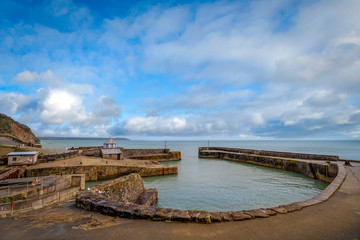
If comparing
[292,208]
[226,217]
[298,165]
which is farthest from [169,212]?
[298,165]

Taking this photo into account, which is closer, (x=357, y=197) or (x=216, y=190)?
(x=357, y=197)

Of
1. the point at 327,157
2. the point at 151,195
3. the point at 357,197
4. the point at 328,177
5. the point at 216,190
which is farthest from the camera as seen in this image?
the point at 327,157

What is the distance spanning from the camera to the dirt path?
14.7ft

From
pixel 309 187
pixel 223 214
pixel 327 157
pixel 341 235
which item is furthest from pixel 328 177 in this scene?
pixel 223 214

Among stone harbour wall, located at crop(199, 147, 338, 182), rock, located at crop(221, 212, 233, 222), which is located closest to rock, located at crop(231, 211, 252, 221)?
rock, located at crop(221, 212, 233, 222)

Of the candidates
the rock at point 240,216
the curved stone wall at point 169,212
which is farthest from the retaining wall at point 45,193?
the rock at point 240,216

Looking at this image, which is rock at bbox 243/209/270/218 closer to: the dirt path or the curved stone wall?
the curved stone wall

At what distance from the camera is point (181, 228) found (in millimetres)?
4863

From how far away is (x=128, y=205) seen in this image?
20.1ft

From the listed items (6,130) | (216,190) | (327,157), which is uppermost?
(6,130)

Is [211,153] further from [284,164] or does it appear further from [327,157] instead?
[327,157]

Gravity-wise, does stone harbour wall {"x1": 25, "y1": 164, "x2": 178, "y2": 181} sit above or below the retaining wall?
below

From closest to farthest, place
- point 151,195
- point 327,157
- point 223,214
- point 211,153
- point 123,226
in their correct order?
point 123,226 < point 223,214 < point 151,195 < point 327,157 < point 211,153

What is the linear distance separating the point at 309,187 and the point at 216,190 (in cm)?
988
